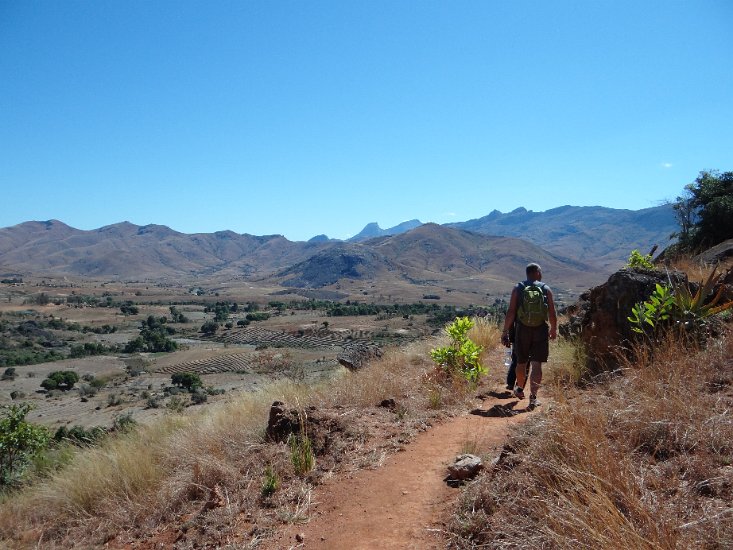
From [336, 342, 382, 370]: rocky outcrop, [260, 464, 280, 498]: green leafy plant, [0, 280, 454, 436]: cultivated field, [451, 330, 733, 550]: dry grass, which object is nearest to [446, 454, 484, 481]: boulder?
A: [451, 330, 733, 550]: dry grass

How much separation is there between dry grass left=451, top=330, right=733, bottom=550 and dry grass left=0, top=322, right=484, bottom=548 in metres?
1.61

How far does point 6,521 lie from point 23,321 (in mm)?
96745

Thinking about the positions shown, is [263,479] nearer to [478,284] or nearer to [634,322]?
[634,322]

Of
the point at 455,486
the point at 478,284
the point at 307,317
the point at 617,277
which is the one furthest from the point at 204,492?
A: the point at 478,284

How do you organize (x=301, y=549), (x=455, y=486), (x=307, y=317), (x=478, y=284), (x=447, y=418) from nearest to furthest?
(x=301, y=549) < (x=455, y=486) < (x=447, y=418) < (x=307, y=317) < (x=478, y=284)

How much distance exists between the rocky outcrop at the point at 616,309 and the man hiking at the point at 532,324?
0.66m

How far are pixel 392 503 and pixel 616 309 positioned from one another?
4.11m

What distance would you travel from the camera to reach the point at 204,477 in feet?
15.2

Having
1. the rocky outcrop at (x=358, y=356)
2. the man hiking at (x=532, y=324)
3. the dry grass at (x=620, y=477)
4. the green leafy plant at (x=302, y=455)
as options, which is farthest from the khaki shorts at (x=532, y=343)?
the rocky outcrop at (x=358, y=356)

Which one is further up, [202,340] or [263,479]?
[263,479]

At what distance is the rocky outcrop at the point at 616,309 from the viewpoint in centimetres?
608

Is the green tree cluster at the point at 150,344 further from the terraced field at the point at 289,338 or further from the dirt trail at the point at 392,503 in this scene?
the dirt trail at the point at 392,503

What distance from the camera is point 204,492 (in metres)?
4.49

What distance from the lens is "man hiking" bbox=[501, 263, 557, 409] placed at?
6059 millimetres
